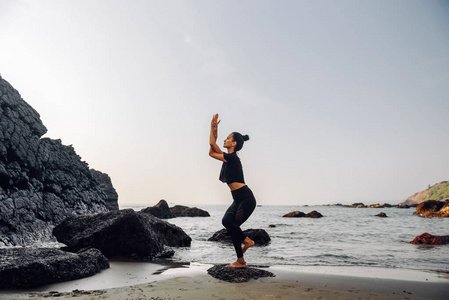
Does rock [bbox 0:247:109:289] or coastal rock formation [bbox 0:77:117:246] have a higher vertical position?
coastal rock formation [bbox 0:77:117:246]

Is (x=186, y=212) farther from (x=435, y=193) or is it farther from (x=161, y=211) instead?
(x=435, y=193)

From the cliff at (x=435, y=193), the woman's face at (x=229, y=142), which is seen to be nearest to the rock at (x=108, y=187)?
the woman's face at (x=229, y=142)

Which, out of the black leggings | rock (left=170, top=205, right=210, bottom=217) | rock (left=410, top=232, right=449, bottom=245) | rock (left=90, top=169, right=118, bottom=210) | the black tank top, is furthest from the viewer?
rock (left=170, top=205, right=210, bottom=217)

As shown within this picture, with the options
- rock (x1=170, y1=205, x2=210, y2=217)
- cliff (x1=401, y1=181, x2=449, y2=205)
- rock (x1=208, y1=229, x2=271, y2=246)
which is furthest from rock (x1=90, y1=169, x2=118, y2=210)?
cliff (x1=401, y1=181, x2=449, y2=205)

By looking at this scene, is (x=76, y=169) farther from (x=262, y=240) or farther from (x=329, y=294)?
(x=329, y=294)

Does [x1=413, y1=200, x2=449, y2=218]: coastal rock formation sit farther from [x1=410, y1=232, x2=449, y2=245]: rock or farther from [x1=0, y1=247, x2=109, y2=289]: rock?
[x1=0, y1=247, x2=109, y2=289]: rock

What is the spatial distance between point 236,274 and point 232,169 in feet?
6.28

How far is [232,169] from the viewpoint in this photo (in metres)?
5.54

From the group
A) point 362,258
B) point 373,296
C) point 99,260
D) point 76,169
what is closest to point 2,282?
point 99,260

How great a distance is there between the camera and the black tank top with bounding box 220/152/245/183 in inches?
218

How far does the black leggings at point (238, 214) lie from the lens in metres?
5.33

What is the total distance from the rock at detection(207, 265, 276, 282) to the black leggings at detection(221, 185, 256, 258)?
0.41 m

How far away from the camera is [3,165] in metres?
12.5

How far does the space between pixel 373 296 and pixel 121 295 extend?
3510 mm
